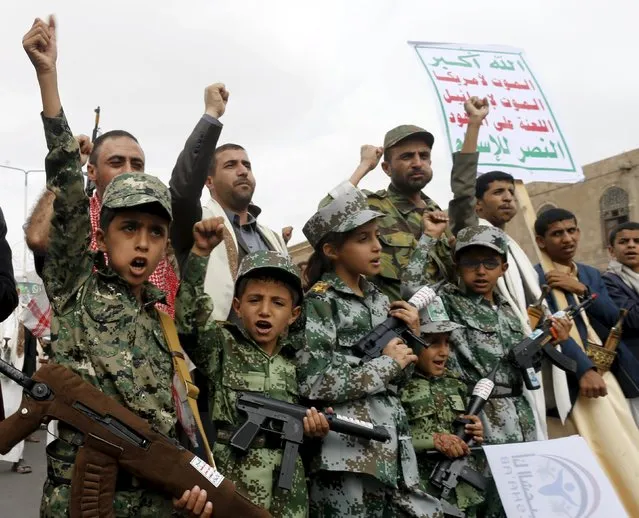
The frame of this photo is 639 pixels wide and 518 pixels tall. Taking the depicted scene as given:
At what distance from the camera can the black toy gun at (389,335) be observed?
3.34 m

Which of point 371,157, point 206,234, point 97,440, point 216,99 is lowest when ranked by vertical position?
point 97,440

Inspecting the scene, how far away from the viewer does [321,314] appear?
3.32 m

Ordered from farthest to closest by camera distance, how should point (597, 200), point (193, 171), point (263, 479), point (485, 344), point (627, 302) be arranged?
point (597, 200), point (627, 302), point (485, 344), point (193, 171), point (263, 479)

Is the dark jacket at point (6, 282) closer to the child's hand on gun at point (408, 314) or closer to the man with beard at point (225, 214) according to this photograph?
the man with beard at point (225, 214)

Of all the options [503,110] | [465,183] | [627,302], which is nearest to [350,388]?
[465,183]

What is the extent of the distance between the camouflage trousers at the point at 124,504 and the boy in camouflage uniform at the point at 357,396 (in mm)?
770

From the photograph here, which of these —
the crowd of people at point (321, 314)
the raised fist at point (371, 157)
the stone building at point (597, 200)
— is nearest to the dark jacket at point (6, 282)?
the crowd of people at point (321, 314)

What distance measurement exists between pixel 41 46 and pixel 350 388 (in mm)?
1817

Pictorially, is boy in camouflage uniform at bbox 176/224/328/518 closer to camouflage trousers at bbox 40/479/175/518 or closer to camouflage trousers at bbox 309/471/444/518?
camouflage trousers at bbox 309/471/444/518

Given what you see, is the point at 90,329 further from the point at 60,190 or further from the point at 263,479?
the point at 263,479

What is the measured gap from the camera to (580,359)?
4.37 metres

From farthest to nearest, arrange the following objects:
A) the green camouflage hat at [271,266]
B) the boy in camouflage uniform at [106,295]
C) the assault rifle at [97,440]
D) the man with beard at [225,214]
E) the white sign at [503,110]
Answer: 1. the white sign at [503,110]
2. the man with beard at [225,214]
3. the green camouflage hat at [271,266]
4. the boy in camouflage uniform at [106,295]
5. the assault rifle at [97,440]

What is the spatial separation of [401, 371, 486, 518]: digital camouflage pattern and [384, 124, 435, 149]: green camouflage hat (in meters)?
1.59

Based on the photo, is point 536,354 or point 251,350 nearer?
point 251,350
